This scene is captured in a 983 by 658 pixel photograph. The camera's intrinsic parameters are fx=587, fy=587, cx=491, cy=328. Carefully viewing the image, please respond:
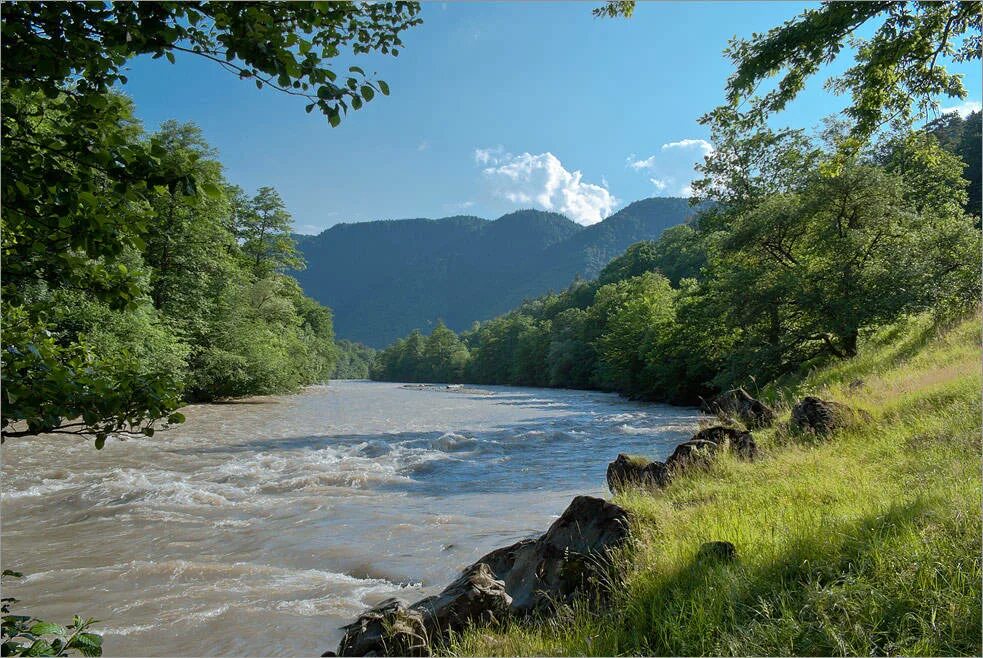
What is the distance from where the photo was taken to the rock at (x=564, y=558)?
5082 mm

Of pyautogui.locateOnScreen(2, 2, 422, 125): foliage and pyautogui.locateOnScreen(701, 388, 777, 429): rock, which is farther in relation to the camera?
pyautogui.locateOnScreen(701, 388, 777, 429): rock

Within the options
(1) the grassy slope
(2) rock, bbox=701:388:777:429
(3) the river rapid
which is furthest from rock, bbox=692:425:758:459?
(2) rock, bbox=701:388:777:429

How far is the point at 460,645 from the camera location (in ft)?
14.1

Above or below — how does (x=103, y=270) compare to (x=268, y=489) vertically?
above

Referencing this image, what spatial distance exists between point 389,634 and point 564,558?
1.72 metres

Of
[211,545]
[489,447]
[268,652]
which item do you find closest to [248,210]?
[489,447]

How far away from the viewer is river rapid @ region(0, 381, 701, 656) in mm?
6320

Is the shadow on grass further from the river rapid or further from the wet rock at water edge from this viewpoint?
the wet rock at water edge

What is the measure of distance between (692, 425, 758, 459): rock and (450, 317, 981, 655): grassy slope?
222 cm

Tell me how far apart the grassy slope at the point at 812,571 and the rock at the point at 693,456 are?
80.6 inches

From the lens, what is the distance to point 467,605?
477 centimetres

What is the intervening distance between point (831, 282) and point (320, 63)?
2341cm

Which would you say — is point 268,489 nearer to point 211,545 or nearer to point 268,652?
point 211,545

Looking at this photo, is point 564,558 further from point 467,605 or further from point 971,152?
point 971,152
